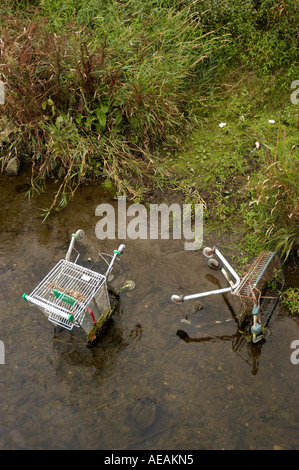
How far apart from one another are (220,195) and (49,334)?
2.86 meters

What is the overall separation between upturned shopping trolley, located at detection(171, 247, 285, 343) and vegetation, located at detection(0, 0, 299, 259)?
50cm

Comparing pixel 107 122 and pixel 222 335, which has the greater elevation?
pixel 107 122

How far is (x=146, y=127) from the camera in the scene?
5.69 metres

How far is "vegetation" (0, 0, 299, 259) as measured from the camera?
543 cm

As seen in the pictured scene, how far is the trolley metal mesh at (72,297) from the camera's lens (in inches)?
140

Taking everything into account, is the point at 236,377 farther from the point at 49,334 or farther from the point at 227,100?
the point at 227,100

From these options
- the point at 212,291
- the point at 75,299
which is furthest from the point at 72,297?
the point at 212,291

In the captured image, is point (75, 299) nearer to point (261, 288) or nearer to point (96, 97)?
point (261, 288)

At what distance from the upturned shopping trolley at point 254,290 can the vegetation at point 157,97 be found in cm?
50
